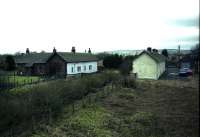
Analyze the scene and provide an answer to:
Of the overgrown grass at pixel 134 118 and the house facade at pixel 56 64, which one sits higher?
the house facade at pixel 56 64

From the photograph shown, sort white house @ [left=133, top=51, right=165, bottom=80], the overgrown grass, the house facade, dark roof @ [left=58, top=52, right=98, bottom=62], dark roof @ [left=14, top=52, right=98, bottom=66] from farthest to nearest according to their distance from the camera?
dark roof @ [left=14, top=52, right=98, bottom=66] → dark roof @ [left=58, top=52, right=98, bottom=62] → the house facade → white house @ [left=133, top=51, right=165, bottom=80] → the overgrown grass

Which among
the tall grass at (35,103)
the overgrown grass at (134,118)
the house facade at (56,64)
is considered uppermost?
the house facade at (56,64)

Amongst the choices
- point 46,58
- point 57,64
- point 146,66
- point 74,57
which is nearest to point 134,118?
point 146,66

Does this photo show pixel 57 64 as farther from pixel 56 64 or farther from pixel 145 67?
pixel 145 67

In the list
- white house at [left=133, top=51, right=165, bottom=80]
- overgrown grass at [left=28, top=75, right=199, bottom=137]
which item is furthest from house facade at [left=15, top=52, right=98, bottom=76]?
overgrown grass at [left=28, top=75, right=199, bottom=137]

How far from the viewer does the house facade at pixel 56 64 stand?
4444cm

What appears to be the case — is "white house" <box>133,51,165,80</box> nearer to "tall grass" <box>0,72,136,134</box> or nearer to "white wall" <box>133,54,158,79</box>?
"white wall" <box>133,54,158,79</box>

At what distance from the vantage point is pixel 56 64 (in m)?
44.8

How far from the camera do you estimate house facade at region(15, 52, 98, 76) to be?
44438 millimetres

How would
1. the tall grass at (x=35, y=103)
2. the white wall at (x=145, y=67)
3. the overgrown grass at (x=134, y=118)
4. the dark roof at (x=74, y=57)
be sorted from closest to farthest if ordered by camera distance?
the tall grass at (x=35, y=103) → the overgrown grass at (x=134, y=118) → the white wall at (x=145, y=67) → the dark roof at (x=74, y=57)

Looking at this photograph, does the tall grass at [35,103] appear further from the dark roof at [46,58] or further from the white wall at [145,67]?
the dark roof at [46,58]

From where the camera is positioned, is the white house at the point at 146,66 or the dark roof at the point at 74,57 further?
the dark roof at the point at 74,57

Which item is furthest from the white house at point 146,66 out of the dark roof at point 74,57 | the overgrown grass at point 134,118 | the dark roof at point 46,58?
the overgrown grass at point 134,118

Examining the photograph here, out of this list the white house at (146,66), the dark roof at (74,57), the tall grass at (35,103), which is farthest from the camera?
the dark roof at (74,57)
